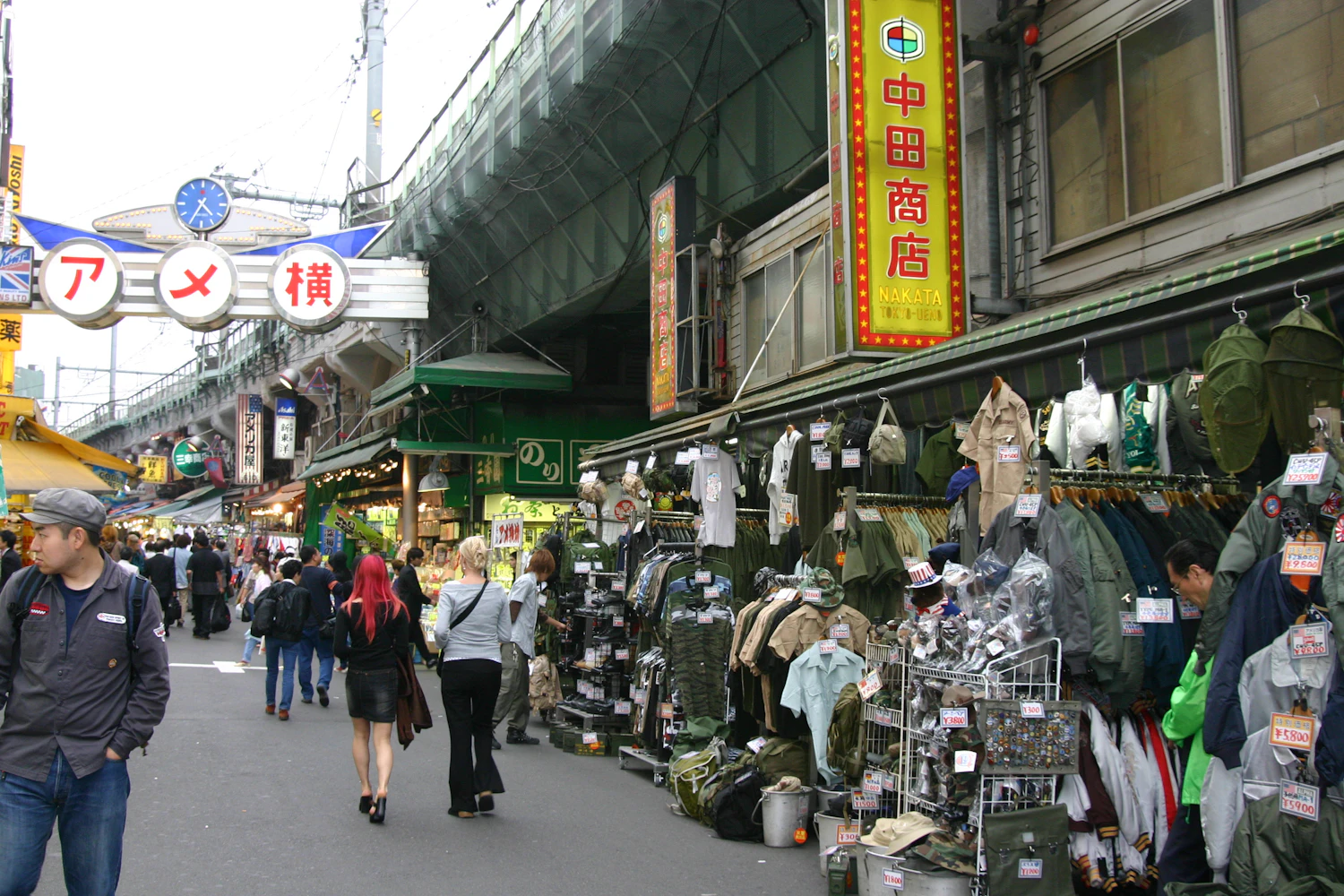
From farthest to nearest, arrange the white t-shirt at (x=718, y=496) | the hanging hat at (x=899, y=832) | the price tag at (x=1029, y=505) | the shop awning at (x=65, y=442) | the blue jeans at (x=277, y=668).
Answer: the shop awning at (x=65, y=442), the blue jeans at (x=277, y=668), the white t-shirt at (x=718, y=496), the price tag at (x=1029, y=505), the hanging hat at (x=899, y=832)

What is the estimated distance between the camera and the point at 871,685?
21.5 feet

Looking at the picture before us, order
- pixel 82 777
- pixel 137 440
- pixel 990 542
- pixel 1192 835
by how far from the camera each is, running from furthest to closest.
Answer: pixel 137 440 < pixel 990 542 < pixel 1192 835 < pixel 82 777

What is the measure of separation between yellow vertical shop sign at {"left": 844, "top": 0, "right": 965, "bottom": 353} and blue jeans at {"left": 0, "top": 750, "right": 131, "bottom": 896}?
20.6 ft

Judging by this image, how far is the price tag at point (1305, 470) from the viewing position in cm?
456

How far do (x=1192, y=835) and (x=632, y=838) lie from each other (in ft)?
12.4

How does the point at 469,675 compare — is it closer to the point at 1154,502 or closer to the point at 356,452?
the point at 1154,502

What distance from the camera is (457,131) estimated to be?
65.8ft

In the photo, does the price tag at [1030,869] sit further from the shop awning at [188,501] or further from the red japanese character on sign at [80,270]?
the shop awning at [188,501]

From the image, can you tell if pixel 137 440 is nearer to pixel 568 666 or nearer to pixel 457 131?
pixel 457 131

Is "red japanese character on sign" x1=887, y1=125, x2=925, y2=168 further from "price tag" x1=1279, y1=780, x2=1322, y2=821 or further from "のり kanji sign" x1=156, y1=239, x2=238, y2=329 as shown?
"のり kanji sign" x1=156, y1=239, x2=238, y2=329

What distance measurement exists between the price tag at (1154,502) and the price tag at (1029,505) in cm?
90

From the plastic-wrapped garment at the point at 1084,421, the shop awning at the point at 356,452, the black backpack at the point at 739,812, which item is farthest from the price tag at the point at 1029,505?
the shop awning at the point at 356,452

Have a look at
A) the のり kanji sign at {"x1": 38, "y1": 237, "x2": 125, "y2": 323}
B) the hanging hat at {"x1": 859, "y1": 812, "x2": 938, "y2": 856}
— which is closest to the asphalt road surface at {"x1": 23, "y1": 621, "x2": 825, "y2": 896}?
the hanging hat at {"x1": 859, "y1": 812, "x2": 938, "y2": 856}

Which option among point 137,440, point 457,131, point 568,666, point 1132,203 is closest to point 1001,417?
point 1132,203
